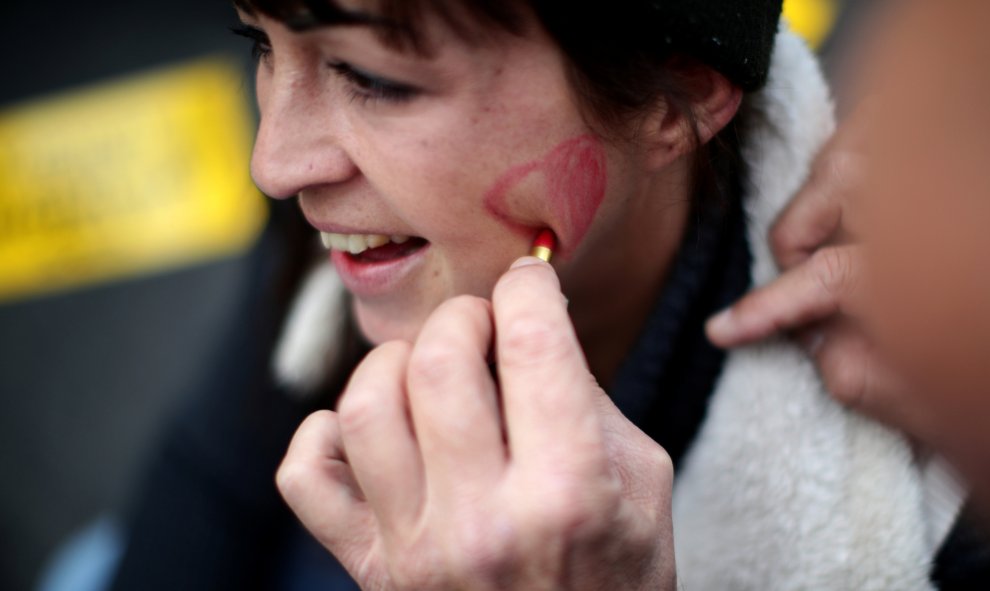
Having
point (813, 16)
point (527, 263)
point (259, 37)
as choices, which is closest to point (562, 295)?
point (527, 263)

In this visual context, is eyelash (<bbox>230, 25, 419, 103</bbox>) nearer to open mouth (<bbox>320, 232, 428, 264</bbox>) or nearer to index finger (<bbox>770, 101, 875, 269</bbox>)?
open mouth (<bbox>320, 232, 428, 264</bbox>)

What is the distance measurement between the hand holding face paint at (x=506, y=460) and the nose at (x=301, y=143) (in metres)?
0.24

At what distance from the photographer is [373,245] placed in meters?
Answer: 1.11

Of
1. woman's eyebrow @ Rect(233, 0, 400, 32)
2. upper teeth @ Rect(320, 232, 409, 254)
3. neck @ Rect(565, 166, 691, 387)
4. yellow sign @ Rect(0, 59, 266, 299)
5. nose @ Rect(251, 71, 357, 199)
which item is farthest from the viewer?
yellow sign @ Rect(0, 59, 266, 299)

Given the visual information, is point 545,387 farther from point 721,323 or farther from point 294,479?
point 721,323

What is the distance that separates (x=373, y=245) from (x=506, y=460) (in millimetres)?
407

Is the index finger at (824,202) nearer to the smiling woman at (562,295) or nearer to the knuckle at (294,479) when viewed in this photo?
the smiling woman at (562,295)

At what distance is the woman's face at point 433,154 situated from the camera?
0.93 meters

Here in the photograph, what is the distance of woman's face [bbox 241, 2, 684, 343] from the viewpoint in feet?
3.05

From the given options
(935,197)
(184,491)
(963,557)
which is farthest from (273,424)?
(935,197)

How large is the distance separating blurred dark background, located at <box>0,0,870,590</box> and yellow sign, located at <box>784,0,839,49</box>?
5.36ft

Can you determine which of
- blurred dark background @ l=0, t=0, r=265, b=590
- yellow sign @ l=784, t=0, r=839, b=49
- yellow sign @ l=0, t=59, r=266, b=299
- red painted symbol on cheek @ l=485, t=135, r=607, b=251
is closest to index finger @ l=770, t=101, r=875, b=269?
red painted symbol on cheek @ l=485, t=135, r=607, b=251

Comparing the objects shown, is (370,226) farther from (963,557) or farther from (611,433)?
(963,557)

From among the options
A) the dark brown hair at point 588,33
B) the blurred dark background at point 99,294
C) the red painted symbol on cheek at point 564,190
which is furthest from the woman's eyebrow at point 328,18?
the blurred dark background at point 99,294
